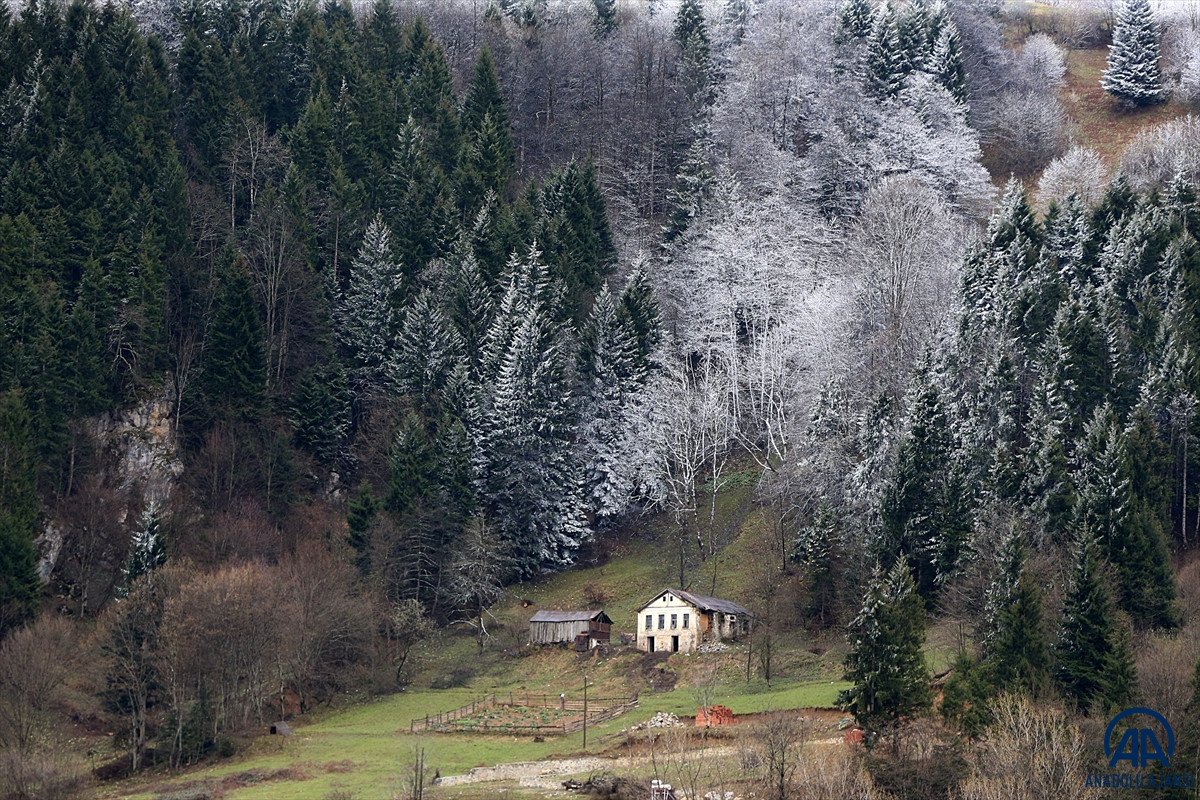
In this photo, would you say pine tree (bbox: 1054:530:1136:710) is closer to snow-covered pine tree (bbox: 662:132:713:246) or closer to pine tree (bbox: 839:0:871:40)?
snow-covered pine tree (bbox: 662:132:713:246)

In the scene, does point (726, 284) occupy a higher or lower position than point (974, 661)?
higher

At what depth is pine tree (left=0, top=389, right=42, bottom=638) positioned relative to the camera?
6912 centimetres

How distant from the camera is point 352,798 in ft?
172

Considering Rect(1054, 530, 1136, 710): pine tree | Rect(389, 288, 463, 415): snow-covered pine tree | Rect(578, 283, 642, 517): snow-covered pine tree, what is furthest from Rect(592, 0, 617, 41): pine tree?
Rect(1054, 530, 1136, 710): pine tree

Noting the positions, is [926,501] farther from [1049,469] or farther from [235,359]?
[235,359]

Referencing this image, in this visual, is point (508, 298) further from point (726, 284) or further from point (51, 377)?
point (51, 377)

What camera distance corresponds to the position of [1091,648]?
5469 cm

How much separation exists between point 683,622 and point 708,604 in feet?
4.90

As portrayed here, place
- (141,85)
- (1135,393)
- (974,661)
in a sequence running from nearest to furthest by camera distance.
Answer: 1. (974,661)
2. (1135,393)
3. (141,85)

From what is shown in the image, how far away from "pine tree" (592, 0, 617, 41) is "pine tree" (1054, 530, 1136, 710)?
86333 millimetres

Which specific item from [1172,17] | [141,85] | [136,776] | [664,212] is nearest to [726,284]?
[664,212]

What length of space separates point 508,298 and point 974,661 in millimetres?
38934

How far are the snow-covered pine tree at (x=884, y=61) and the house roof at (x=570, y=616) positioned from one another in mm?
56003

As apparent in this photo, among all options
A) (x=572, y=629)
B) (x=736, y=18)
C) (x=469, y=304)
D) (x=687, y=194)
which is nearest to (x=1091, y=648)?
(x=572, y=629)
